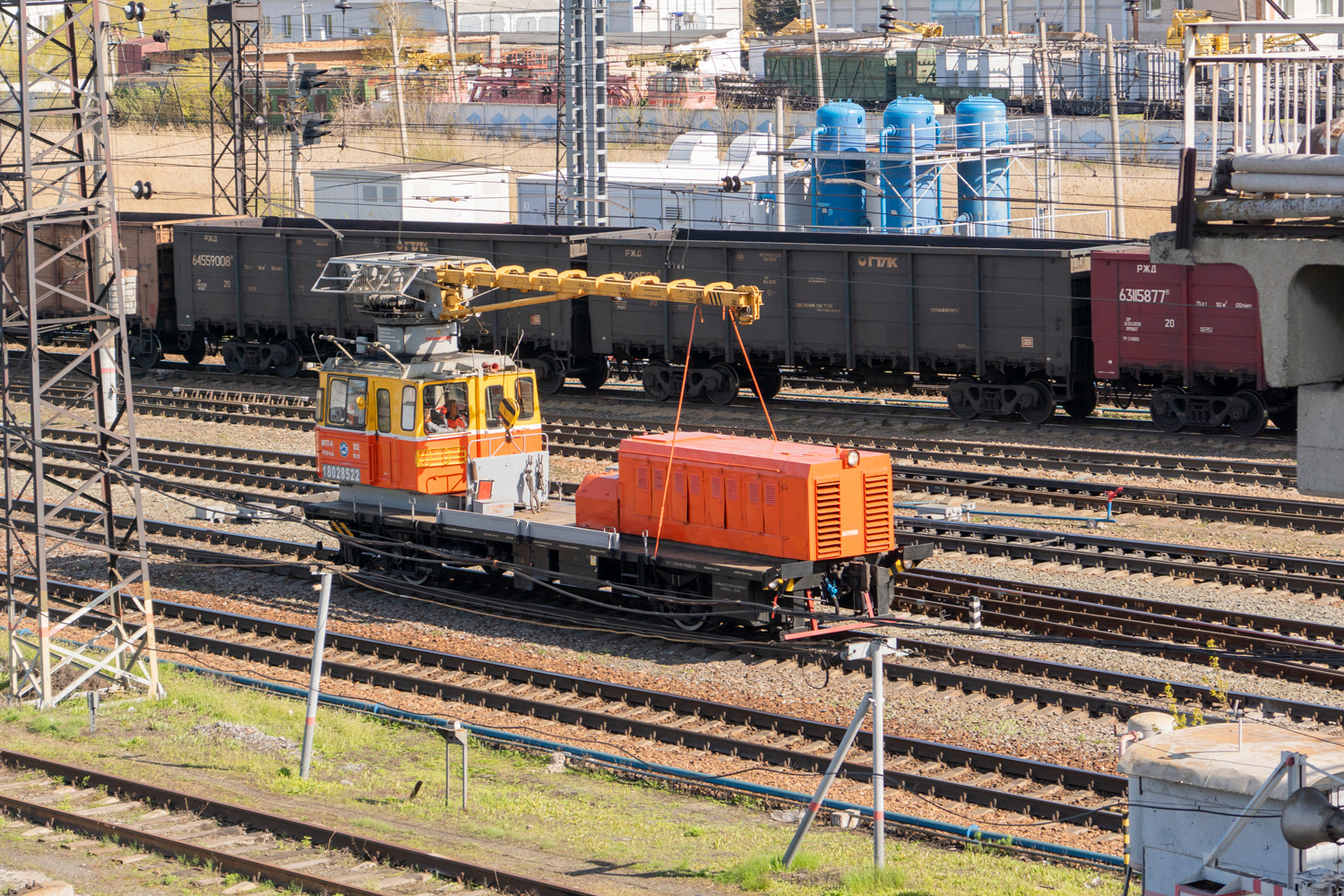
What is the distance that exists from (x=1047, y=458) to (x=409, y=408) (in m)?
12.4

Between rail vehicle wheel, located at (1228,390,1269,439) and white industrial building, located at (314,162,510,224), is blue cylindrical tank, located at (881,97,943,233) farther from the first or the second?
rail vehicle wheel, located at (1228,390,1269,439)

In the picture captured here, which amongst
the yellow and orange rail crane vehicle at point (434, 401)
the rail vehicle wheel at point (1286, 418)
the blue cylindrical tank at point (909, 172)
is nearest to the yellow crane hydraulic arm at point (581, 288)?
the yellow and orange rail crane vehicle at point (434, 401)

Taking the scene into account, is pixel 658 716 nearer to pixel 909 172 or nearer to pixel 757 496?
pixel 757 496

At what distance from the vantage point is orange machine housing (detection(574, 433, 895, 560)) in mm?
17406

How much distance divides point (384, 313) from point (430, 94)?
6750 cm

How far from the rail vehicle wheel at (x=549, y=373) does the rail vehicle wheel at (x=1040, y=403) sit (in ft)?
35.8

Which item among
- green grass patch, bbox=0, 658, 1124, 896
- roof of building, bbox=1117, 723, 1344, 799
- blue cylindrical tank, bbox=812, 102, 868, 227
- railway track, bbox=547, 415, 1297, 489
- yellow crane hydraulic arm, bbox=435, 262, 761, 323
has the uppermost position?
blue cylindrical tank, bbox=812, 102, 868, 227

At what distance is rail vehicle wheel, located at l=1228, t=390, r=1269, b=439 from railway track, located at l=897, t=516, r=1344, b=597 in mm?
7190

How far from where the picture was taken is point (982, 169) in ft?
158

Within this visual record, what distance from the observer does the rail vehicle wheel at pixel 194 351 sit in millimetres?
41844

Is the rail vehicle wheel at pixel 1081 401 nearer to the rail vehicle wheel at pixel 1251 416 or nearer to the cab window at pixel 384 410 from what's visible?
the rail vehicle wheel at pixel 1251 416

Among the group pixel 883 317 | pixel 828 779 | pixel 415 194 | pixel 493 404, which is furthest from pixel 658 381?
A: pixel 828 779

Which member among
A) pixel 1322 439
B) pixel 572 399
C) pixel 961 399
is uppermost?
pixel 1322 439

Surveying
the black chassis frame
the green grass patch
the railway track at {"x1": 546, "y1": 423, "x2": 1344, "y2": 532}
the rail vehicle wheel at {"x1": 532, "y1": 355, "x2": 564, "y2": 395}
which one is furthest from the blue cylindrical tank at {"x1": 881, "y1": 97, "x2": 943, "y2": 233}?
the green grass patch
